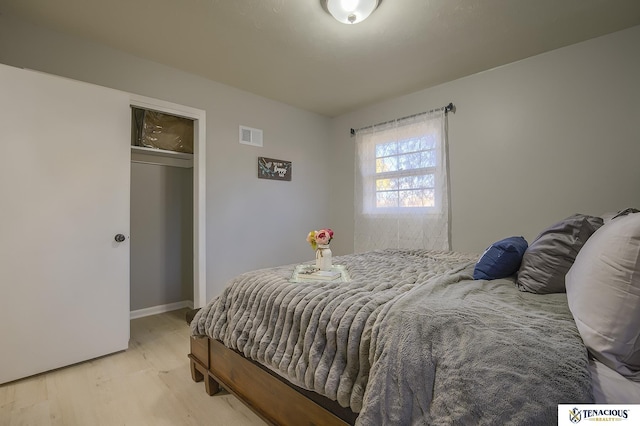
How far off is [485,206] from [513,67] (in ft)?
4.28

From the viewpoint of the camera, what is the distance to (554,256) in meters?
1.31

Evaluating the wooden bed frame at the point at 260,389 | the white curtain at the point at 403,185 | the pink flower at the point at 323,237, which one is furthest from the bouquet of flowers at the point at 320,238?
the white curtain at the point at 403,185

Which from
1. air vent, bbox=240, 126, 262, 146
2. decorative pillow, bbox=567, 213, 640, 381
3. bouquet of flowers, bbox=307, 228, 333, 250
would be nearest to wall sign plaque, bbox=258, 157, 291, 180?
air vent, bbox=240, 126, 262, 146

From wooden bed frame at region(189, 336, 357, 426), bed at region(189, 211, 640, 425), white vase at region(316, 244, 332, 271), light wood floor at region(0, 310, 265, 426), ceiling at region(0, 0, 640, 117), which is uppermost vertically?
ceiling at region(0, 0, 640, 117)

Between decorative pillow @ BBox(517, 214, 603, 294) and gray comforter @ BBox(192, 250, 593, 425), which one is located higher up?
decorative pillow @ BBox(517, 214, 603, 294)

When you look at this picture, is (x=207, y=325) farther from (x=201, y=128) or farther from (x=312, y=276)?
(x=201, y=128)

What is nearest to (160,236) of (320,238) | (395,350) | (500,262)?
(320,238)

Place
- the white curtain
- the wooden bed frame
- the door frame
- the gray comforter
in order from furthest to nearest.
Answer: the white curtain < the door frame < the wooden bed frame < the gray comforter

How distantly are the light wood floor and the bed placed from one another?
13 cm

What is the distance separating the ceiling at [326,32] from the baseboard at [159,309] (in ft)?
8.29

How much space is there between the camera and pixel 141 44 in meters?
2.40

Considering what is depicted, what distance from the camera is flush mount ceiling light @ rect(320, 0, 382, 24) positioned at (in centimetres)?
184

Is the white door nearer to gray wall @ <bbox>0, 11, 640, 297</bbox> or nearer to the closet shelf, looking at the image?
gray wall @ <bbox>0, 11, 640, 297</bbox>

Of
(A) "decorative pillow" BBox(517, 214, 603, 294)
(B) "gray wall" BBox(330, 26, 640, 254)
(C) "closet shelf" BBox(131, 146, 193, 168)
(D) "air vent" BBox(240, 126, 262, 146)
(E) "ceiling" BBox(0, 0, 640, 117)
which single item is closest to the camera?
(A) "decorative pillow" BBox(517, 214, 603, 294)
